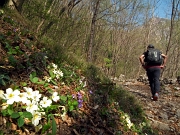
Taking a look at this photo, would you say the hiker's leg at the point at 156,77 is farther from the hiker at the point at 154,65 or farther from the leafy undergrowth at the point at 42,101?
the leafy undergrowth at the point at 42,101

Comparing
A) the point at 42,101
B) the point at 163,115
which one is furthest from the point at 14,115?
the point at 163,115

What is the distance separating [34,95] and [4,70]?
0.76 meters

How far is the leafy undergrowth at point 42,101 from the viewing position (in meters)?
1.40

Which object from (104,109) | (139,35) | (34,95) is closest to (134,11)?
(139,35)

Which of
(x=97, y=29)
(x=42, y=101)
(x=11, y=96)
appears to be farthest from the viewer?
(x=97, y=29)

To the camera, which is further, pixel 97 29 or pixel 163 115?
pixel 97 29

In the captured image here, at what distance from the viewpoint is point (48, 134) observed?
151 centimetres

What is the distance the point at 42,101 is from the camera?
1.48 m

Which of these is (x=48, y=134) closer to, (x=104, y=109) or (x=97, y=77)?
(x=104, y=109)

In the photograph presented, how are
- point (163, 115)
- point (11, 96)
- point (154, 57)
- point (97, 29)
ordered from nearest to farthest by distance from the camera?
point (11, 96) → point (163, 115) → point (154, 57) → point (97, 29)

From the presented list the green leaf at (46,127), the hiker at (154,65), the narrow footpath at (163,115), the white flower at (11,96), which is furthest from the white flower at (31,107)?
the hiker at (154,65)

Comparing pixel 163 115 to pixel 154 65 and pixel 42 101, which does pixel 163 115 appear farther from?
pixel 42 101

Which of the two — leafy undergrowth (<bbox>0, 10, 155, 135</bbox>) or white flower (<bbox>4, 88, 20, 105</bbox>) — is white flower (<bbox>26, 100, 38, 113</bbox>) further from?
white flower (<bbox>4, 88, 20, 105</bbox>)

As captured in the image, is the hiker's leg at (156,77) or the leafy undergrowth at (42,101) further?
the hiker's leg at (156,77)
